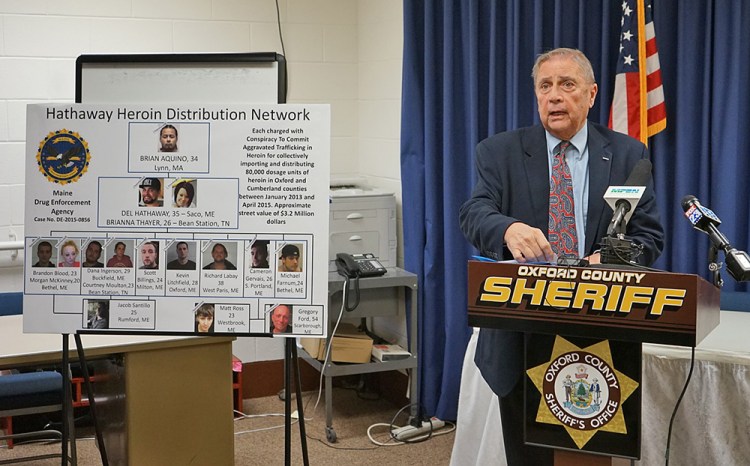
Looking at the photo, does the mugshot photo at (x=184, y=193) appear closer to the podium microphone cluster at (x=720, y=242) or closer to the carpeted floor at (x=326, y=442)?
the podium microphone cluster at (x=720, y=242)

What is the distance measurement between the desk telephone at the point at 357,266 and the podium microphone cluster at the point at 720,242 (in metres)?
2.27

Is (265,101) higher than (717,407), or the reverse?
(265,101)

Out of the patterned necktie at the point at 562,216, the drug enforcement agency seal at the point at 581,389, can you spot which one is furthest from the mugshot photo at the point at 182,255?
the patterned necktie at the point at 562,216

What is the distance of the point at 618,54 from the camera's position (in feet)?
11.2

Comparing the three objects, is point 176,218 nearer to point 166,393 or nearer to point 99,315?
point 99,315

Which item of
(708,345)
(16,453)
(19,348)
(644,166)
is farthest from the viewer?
(16,453)

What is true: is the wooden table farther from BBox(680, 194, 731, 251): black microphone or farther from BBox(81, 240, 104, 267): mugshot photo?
BBox(680, 194, 731, 251): black microphone

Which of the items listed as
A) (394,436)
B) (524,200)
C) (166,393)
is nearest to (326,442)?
(394,436)

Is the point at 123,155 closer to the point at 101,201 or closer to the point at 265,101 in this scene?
the point at 101,201

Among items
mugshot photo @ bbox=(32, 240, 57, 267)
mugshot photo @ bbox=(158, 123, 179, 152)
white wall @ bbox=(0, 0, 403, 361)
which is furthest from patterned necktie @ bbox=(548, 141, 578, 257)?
white wall @ bbox=(0, 0, 403, 361)

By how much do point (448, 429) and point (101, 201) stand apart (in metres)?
2.45

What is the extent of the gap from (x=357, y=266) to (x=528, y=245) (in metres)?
2.18

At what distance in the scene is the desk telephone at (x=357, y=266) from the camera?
13.5 feet

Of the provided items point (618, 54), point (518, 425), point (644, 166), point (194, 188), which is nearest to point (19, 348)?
point (194, 188)
